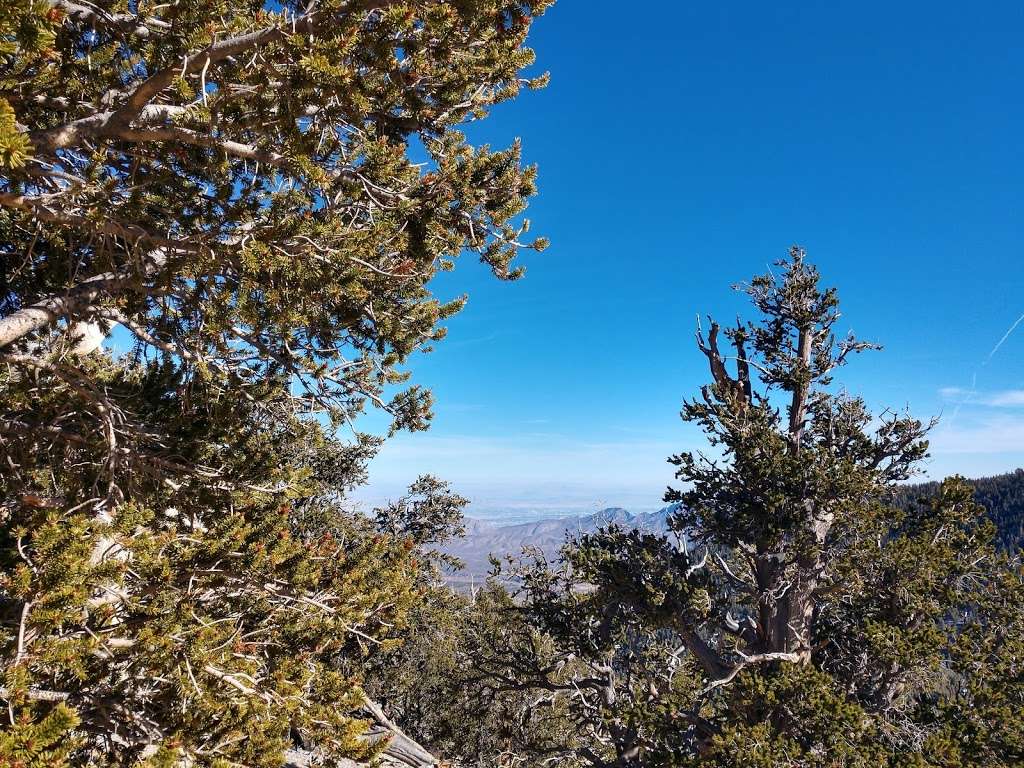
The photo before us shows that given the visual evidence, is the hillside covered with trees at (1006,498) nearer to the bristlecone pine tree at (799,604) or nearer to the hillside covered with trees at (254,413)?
the bristlecone pine tree at (799,604)

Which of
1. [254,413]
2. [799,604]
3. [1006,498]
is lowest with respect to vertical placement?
[1006,498]

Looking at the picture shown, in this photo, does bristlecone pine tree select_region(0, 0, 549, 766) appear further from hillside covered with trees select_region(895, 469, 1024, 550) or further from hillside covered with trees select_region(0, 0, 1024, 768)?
hillside covered with trees select_region(895, 469, 1024, 550)

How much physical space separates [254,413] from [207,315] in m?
2.17

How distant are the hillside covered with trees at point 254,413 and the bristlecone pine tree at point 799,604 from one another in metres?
0.08

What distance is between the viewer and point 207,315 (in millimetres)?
4172

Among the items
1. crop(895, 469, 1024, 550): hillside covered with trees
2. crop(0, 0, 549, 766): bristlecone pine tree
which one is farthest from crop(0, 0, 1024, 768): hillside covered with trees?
crop(895, 469, 1024, 550): hillside covered with trees

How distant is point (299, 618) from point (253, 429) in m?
2.15

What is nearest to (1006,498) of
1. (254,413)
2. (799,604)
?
(799,604)

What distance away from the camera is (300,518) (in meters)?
13.1

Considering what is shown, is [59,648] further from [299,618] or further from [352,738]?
[352,738]

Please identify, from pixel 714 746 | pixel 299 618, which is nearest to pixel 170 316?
pixel 299 618

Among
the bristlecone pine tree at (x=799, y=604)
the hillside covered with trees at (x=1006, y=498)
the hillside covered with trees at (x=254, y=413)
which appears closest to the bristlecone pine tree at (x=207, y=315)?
the hillside covered with trees at (x=254, y=413)

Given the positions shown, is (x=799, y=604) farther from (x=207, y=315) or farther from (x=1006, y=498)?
(x=1006, y=498)

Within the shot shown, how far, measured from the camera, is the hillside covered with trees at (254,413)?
3.44 meters
